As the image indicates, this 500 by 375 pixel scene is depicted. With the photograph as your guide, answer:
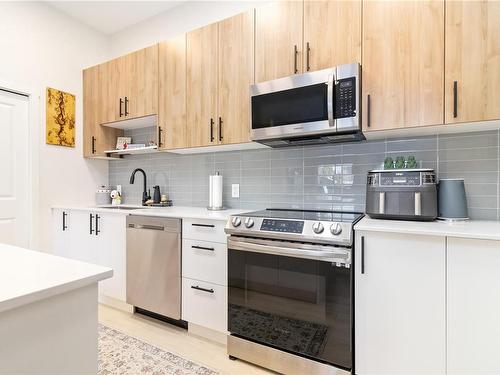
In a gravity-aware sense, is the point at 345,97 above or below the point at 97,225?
above

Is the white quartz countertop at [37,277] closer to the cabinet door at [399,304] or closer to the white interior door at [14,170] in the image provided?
the cabinet door at [399,304]

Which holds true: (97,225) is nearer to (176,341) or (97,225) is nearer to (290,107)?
(176,341)

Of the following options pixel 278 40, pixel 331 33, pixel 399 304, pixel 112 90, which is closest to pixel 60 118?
pixel 112 90

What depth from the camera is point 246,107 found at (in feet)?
7.23

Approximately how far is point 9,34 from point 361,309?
12.3ft

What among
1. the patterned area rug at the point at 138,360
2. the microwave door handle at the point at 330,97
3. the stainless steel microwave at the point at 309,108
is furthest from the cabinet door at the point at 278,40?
the patterned area rug at the point at 138,360

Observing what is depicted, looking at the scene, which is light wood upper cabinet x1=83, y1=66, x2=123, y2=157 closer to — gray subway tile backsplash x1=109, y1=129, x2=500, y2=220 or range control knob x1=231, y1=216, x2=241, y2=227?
gray subway tile backsplash x1=109, y1=129, x2=500, y2=220

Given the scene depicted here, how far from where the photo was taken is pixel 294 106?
1.93 m

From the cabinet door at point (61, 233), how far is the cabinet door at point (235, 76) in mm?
1899

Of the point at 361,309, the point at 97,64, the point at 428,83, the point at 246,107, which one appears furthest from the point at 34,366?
the point at 97,64

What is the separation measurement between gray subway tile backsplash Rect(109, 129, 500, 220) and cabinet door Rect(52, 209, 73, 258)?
26.5 inches

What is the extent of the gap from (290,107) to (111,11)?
8.28 feet

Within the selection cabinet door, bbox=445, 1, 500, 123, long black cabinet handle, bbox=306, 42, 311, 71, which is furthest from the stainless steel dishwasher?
cabinet door, bbox=445, 1, 500, 123

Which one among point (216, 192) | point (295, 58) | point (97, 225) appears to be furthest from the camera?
point (97, 225)
